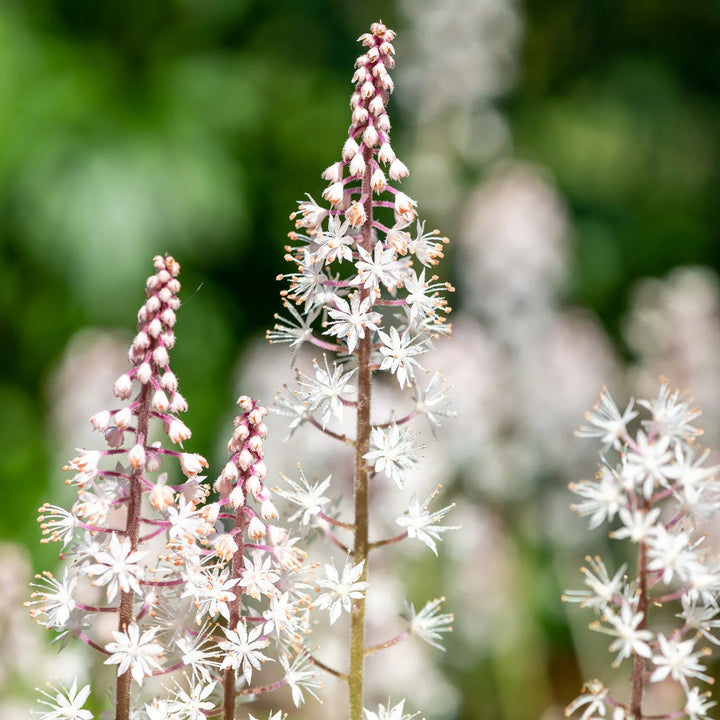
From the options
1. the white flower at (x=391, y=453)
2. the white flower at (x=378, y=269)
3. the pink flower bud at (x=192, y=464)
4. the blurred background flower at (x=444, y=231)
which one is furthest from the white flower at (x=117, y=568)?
the blurred background flower at (x=444, y=231)

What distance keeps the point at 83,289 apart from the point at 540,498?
9.47 feet

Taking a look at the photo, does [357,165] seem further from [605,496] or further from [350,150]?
[605,496]

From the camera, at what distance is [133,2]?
6.49 m

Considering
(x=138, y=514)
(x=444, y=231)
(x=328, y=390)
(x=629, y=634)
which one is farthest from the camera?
(x=444, y=231)

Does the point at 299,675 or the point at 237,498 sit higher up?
the point at 237,498

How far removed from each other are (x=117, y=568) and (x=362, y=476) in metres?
0.36

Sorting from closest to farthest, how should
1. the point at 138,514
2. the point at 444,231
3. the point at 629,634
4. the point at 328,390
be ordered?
the point at 629,634, the point at 138,514, the point at 328,390, the point at 444,231

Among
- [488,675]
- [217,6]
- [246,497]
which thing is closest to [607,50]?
[217,6]

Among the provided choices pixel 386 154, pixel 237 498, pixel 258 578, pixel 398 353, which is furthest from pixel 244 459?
pixel 386 154

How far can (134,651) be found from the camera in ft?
4.16

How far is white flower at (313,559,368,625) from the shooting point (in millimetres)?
1318

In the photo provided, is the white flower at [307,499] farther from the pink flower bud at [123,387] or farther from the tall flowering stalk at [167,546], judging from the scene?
the pink flower bud at [123,387]

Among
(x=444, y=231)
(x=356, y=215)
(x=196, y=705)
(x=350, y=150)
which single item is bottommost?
(x=196, y=705)

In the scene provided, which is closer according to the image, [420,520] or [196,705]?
[196,705]
